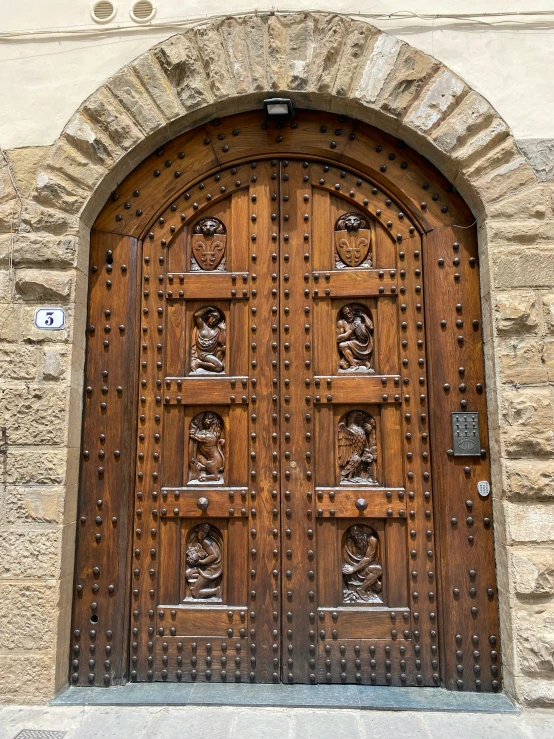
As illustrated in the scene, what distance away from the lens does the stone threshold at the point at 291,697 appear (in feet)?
8.04

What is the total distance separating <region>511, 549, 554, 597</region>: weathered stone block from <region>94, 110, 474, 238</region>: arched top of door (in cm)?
186

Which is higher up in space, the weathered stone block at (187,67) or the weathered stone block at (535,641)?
the weathered stone block at (187,67)

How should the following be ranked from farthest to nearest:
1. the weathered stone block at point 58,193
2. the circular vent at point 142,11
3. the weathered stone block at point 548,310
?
the circular vent at point 142,11 < the weathered stone block at point 58,193 < the weathered stone block at point 548,310

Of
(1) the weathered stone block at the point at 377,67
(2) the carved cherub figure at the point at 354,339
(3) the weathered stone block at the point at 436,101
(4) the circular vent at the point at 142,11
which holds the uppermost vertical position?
(4) the circular vent at the point at 142,11

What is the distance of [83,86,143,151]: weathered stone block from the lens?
2873 millimetres

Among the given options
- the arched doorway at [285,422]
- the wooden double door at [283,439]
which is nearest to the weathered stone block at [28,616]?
the arched doorway at [285,422]

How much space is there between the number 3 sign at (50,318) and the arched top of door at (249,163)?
1.91ft

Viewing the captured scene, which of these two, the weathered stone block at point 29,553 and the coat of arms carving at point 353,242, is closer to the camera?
the weathered stone block at point 29,553

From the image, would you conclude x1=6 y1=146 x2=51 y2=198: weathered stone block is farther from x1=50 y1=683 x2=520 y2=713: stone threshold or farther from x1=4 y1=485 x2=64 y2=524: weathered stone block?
x1=50 y1=683 x2=520 y2=713: stone threshold

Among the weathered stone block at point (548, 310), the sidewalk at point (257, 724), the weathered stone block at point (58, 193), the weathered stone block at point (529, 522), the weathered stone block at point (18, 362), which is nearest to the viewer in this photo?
the sidewalk at point (257, 724)

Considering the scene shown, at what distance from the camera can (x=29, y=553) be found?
2.62 metres

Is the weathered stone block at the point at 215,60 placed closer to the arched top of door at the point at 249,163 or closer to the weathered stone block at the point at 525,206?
the arched top of door at the point at 249,163

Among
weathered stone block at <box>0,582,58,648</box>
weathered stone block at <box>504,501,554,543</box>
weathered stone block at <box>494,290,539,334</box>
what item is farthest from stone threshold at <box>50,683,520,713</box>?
weathered stone block at <box>494,290,539,334</box>

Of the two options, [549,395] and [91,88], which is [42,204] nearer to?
[91,88]
